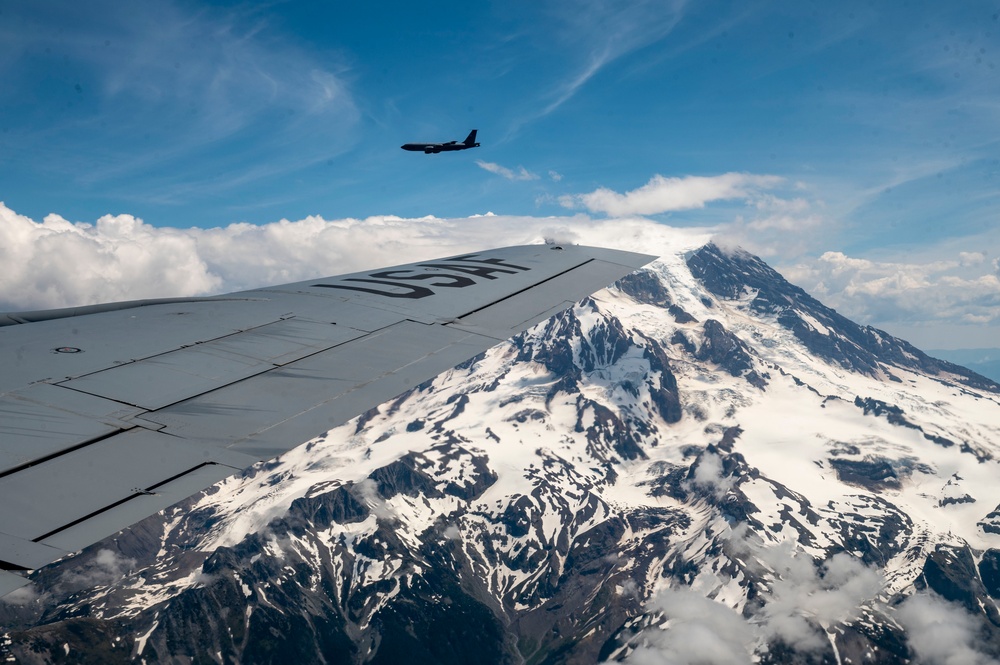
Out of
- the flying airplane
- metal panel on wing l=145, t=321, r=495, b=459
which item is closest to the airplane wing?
metal panel on wing l=145, t=321, r=495, b=459

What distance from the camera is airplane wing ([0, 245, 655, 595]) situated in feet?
22.4

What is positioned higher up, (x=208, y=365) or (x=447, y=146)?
(x=447, y=146)

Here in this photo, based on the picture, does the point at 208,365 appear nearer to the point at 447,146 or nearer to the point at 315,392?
the point at 315,392

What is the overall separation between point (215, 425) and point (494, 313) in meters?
7.65

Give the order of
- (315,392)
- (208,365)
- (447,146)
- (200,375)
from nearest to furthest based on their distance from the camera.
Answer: (315,392) < (200,375) < (208,365) < (447,146)

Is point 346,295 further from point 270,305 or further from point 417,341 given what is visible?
point 417,341

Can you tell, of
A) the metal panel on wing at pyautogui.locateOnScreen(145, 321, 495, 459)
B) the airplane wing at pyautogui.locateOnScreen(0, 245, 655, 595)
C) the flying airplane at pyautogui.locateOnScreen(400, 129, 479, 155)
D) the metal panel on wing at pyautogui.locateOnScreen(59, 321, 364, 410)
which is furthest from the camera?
the flying airplane at pyautogui.locateOnScreen(400, 129, 479, 155)

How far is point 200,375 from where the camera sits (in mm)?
10758

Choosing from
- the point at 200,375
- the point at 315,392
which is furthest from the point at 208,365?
the point at 315,392

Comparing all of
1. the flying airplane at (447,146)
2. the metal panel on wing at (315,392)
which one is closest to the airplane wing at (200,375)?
the metal panel on wing at (315,392)

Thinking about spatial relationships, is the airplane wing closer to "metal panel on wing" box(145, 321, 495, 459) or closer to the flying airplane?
"metal panel on wing" box(145, 321, 495, 459)

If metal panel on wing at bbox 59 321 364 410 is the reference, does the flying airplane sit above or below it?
above

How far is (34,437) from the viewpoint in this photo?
7.85 meters

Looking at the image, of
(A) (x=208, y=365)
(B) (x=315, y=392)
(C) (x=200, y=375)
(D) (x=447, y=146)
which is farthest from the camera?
(D) (x=447, y=146)
